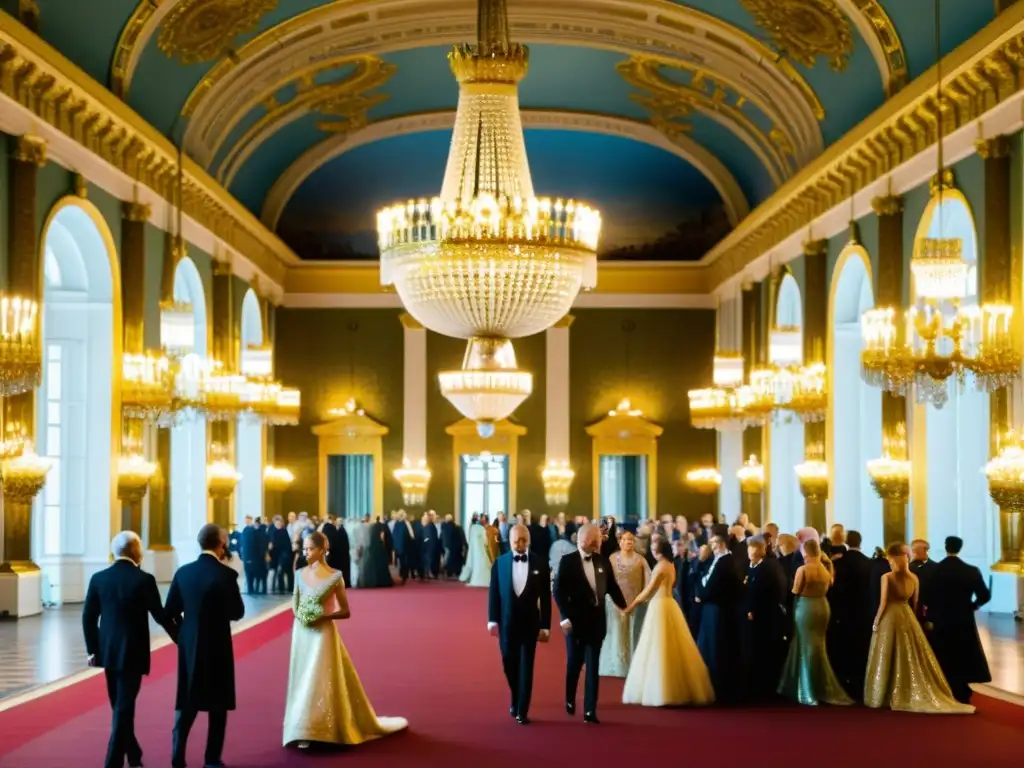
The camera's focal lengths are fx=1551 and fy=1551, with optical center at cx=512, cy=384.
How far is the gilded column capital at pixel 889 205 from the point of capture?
2089cm

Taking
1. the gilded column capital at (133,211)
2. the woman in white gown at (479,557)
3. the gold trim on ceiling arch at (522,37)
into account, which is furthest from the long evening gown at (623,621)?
the woman in white gown at (479,557)

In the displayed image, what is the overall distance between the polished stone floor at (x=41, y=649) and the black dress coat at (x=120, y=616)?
3.38m

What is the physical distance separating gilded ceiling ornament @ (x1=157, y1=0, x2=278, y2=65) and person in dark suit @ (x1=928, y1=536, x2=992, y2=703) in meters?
13.3

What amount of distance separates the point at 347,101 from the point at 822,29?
1055 cm

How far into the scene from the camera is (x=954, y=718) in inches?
442

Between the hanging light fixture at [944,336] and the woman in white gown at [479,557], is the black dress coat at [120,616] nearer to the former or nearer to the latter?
the hanging light fixture at [944,336]

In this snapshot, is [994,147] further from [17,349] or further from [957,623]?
[17,349]

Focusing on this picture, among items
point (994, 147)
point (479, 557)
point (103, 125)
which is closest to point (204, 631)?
point (994, 147)

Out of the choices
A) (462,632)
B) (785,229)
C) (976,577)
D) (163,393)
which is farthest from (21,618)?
(785,229)

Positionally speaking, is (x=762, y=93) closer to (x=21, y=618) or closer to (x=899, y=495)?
(x=899, y=495)

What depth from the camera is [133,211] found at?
21609mm

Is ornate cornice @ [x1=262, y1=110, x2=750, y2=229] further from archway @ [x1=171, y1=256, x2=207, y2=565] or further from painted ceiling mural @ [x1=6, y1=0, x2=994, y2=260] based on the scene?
archway @ [x1=171, y1=256, x2=207, y2=565]

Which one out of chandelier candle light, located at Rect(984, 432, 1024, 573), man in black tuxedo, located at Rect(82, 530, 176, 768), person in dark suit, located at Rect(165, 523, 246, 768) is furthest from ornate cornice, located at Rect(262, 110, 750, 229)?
man in black tuxedo, located at Rect(82, 530, 176, 768)

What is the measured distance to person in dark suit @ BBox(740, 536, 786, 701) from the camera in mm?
12336
